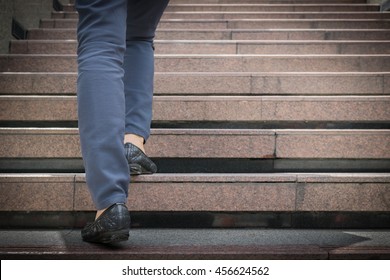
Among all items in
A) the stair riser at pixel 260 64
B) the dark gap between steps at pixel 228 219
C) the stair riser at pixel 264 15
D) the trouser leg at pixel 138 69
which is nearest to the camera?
the trouser leg at pixel 138 69

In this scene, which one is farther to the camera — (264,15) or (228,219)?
(264,15)

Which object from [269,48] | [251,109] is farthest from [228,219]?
[269,48]

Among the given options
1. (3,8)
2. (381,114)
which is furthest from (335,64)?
(3,8)

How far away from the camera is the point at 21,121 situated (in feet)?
8.17

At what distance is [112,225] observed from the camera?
1.38 meters

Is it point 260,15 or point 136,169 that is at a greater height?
point 260,15

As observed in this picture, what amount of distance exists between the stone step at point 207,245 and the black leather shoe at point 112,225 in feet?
0.14

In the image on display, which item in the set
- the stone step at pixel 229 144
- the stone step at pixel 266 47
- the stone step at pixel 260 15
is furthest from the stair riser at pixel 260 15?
the stone step at pixel 229 144

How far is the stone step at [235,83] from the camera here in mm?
2809

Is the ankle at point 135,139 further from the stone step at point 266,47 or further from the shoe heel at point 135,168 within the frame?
the stone step at point 266,47

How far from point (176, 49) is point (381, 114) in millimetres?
1774

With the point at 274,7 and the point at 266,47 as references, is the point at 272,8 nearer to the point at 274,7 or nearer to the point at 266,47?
the point at 274,7

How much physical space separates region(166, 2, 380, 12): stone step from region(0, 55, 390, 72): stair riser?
2.40m

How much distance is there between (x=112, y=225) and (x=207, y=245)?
348mm
